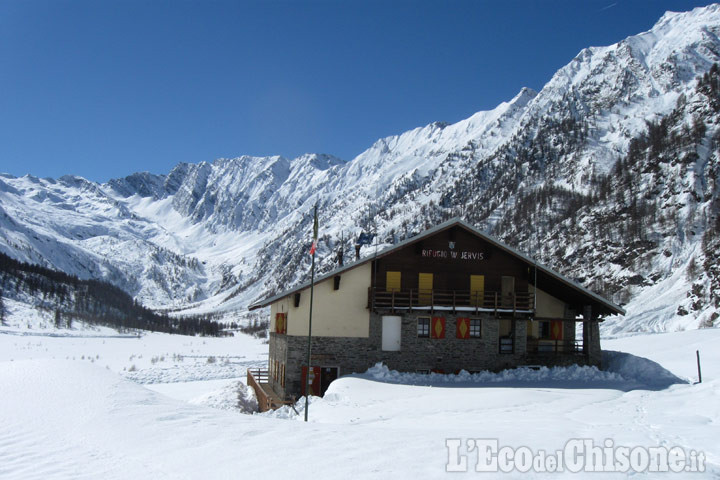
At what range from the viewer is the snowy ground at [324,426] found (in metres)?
9.07

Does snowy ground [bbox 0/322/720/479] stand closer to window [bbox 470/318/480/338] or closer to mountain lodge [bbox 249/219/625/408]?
mountain lodge [bbox 249/219/625/408]

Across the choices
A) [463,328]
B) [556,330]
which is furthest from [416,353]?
[556,330]

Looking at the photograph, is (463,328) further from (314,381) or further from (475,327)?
(314,381)

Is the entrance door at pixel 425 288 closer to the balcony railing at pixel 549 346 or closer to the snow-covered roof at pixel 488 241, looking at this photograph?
the snow-covered roof at pixel 488 241

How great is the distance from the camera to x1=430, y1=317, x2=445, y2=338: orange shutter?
28500mm

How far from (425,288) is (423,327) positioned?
7.12ft

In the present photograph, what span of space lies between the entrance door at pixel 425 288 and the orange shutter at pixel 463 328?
1901 millimetres

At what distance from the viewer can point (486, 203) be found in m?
164

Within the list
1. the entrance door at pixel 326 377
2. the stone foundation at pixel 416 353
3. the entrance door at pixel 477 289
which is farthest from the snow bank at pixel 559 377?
the entrance door at pixel 477 289

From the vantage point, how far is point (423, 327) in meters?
28.7

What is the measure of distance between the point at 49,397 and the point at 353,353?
16.1 m

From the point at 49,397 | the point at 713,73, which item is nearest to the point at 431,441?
the point at 49,397

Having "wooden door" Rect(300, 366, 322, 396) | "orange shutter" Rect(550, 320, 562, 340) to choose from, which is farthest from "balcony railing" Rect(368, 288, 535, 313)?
"wooden door" Rect(300, 366, 322, 396)

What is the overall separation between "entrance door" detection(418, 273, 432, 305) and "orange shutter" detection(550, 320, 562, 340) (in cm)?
795
